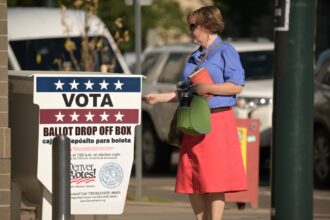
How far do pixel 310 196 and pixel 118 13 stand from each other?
960 inches

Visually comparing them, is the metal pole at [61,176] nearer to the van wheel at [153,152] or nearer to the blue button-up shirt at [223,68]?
the blue button-up shirt at [223,68]

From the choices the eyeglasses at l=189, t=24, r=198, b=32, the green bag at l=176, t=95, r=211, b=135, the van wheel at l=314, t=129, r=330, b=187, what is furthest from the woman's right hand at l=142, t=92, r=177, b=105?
the van wheel at l=314, t=129, r=330, b=187

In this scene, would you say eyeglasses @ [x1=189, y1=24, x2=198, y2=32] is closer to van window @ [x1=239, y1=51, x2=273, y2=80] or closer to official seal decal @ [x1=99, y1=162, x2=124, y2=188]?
official seal decal @ [x1=99, y1=162, x2=124, y2=188]

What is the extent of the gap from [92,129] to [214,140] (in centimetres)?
82

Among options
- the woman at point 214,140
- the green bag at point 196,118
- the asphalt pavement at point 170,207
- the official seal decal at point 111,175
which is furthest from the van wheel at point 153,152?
the green bag at point 196,118

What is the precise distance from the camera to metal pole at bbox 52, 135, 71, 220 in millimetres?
7184

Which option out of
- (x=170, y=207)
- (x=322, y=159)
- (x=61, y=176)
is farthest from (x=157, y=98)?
(x=322, y=159)

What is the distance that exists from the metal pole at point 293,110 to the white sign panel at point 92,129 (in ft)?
8.55

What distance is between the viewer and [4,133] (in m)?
9.30

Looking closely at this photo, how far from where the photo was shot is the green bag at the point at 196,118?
28.9ft

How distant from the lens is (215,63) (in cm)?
899

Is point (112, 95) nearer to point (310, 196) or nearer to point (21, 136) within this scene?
point (21, 136)

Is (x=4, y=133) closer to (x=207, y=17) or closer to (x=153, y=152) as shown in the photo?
(x=207, y=17)

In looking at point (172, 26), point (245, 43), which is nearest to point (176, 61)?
point (245, 43)
